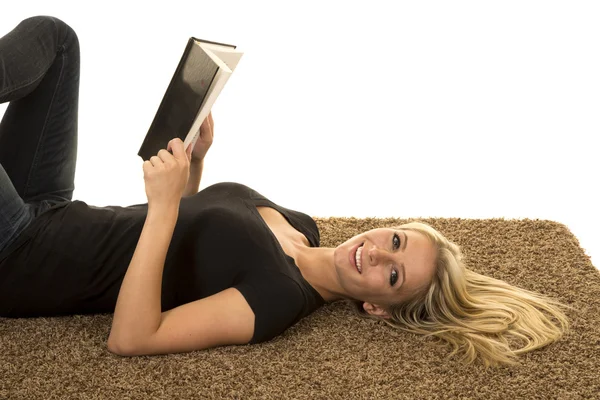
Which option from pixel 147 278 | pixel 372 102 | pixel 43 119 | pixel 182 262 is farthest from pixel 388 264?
pixel 372 102

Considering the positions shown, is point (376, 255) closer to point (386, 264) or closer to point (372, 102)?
point (386, 264)

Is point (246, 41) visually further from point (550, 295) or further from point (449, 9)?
point (550, 295)

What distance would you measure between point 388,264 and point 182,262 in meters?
0.53

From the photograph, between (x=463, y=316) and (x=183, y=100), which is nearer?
(x=183, y=100)

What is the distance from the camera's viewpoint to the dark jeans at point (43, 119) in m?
2.30

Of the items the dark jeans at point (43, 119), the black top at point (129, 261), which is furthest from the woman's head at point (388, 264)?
the dark jeans at point (43, 119)

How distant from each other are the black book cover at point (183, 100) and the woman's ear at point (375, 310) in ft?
2.30

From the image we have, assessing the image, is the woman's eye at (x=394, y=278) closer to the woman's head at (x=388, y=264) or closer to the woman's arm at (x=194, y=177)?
the woman's head at (x=388, y=264)

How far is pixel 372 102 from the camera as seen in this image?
4176 mm

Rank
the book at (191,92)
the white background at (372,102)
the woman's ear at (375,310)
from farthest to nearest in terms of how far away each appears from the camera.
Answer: the white background at (372,102)
the woman's ear at (375,310)
the book at (191,92)

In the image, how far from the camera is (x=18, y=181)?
2.39 meters

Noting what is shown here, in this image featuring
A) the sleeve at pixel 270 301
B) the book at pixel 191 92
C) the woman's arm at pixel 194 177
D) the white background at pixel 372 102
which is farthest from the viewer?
the white background at pixel 372 102

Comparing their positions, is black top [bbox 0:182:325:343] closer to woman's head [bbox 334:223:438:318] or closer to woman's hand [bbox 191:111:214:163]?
woman's head [bbox 334:223:438:318]

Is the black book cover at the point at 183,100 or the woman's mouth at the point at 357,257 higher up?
the black book cover at the point at 183,100
